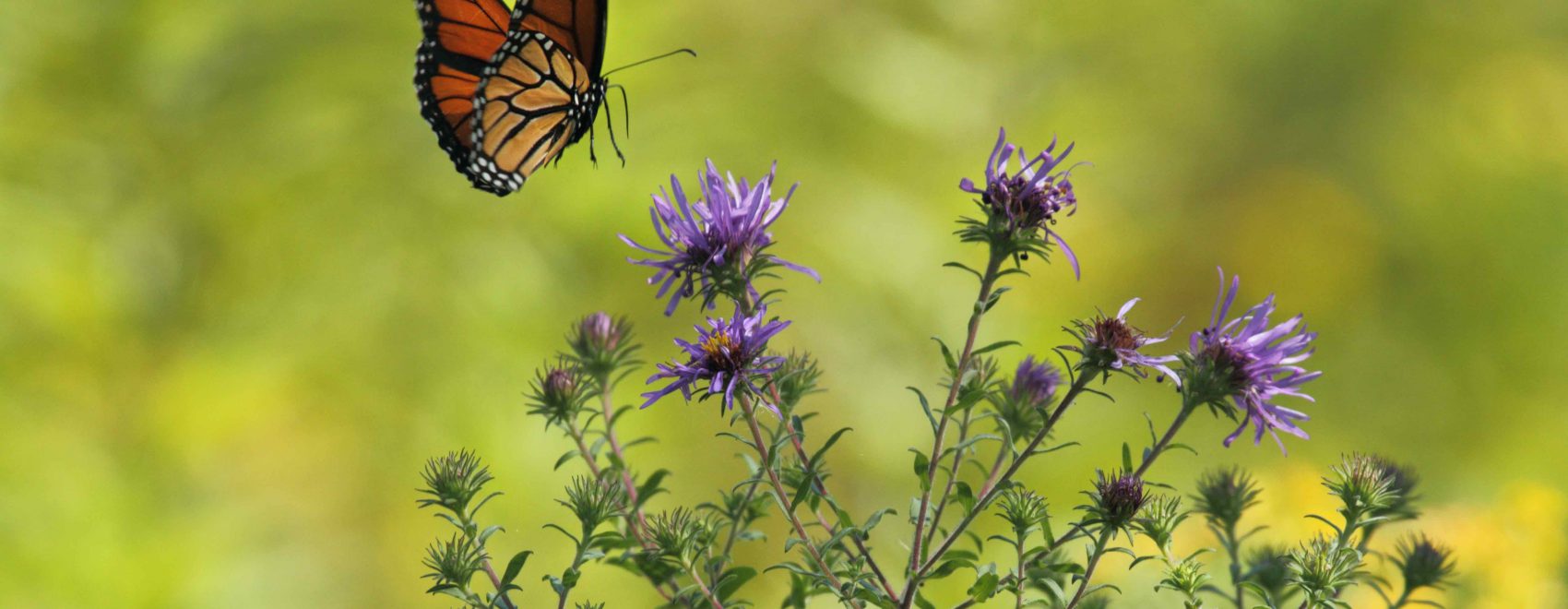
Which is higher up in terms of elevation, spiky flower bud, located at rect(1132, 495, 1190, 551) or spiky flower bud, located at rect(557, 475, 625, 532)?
spiky flower bud, located at rect(557, 475, 625, 532)

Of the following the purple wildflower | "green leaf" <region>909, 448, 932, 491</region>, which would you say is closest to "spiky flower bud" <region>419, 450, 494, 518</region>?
"green leaf" <region>909, 448, 932, 491</region>

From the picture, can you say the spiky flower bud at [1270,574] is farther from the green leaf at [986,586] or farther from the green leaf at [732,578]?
the green leaf at [732,578]

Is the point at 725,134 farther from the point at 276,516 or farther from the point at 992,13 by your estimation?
the point at 276,516

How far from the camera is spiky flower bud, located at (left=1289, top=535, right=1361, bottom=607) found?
744 millimetres

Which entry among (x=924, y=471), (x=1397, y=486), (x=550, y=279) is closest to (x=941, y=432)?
(x=924, y=471)

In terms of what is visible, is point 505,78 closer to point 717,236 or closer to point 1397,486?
point 717,236

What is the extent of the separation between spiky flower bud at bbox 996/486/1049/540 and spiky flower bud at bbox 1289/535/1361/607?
0.16 metres

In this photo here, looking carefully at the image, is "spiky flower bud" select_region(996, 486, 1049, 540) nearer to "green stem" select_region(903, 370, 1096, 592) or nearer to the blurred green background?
"green stem" select_region(903, 370, 1096, 592)

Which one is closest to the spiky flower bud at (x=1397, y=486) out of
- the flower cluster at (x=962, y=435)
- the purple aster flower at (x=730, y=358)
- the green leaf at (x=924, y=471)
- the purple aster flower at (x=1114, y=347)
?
the flower cluster at (x=962, y=435)

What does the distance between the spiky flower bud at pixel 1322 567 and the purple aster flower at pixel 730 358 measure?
35 centimetres

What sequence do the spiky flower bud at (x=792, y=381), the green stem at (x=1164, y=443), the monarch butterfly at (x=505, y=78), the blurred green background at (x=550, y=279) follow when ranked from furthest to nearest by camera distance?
the blurred green background at (x=550, y=279) < the monarch butterfly at (x=505, y=78) < the spiky flower bud at (x=792, y=381) < the green stem at (x=1164, y=443)

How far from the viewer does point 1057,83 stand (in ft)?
9.60

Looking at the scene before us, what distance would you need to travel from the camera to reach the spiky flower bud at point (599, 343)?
3.17 feet

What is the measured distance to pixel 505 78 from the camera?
1.35 meters
